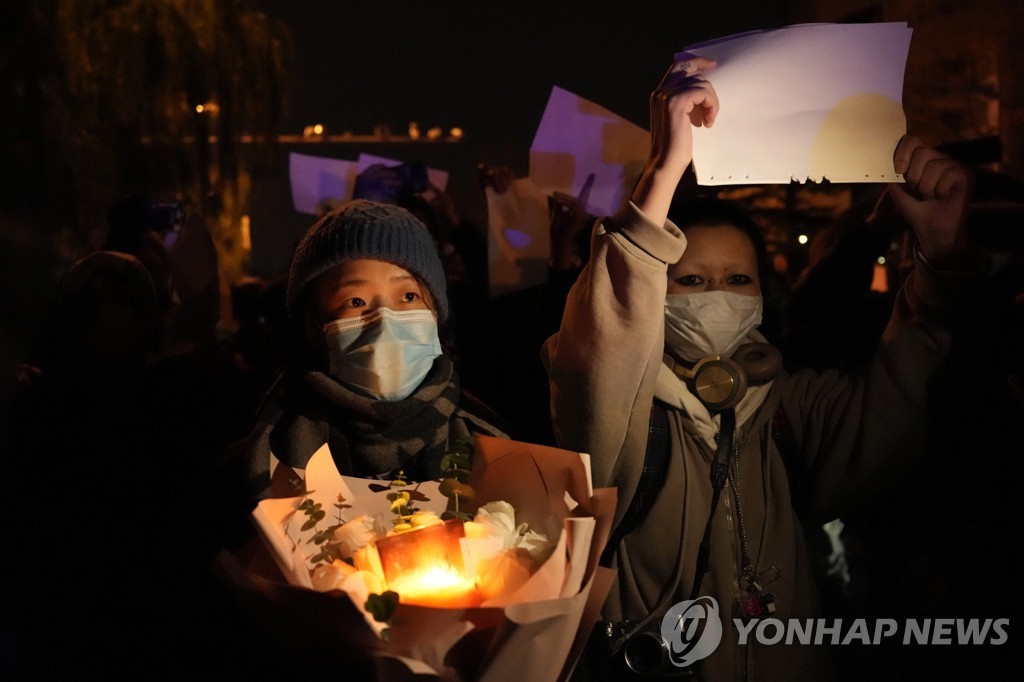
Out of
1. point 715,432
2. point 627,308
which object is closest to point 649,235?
point 627,308

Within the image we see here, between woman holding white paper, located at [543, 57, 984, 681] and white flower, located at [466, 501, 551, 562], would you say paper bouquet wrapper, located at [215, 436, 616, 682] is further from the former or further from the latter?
woman holding white paper, located at [543, 57, 984, 681]

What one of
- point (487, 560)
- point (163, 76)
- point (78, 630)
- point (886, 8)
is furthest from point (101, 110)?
point (487, 560)

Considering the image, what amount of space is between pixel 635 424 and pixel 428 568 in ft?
2.47

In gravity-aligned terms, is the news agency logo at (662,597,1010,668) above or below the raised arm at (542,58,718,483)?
below

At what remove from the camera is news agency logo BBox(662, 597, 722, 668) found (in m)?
2.63

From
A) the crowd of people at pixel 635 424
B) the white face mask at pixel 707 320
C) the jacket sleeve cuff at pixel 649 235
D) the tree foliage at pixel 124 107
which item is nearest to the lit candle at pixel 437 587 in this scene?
the crowd of people at pixel 635 424

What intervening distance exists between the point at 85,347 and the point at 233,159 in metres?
13.0

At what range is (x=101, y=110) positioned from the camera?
15.7 metres

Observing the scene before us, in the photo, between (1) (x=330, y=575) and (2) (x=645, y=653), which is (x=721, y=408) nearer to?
(2) (x=645, y=653)

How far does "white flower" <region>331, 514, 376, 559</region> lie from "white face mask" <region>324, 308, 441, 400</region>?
0.53 meters

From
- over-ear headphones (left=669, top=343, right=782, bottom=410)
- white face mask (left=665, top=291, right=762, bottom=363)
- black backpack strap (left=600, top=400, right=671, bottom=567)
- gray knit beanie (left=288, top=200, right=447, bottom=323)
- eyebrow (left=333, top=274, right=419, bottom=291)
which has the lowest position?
black backpack strap (left=600, top=400, right=671, bottom=567)

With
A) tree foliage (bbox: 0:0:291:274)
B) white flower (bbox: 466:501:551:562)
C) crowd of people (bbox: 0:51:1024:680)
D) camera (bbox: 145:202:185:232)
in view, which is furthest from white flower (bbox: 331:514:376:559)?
tree foliage (bbox: 0:0:291:274)

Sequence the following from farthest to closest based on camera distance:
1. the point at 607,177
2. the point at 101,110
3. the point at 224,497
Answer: the point at 101,110 < the point at 607,177 < the point at 224,497

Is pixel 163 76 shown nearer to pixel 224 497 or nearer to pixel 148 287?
pixel 148 287
